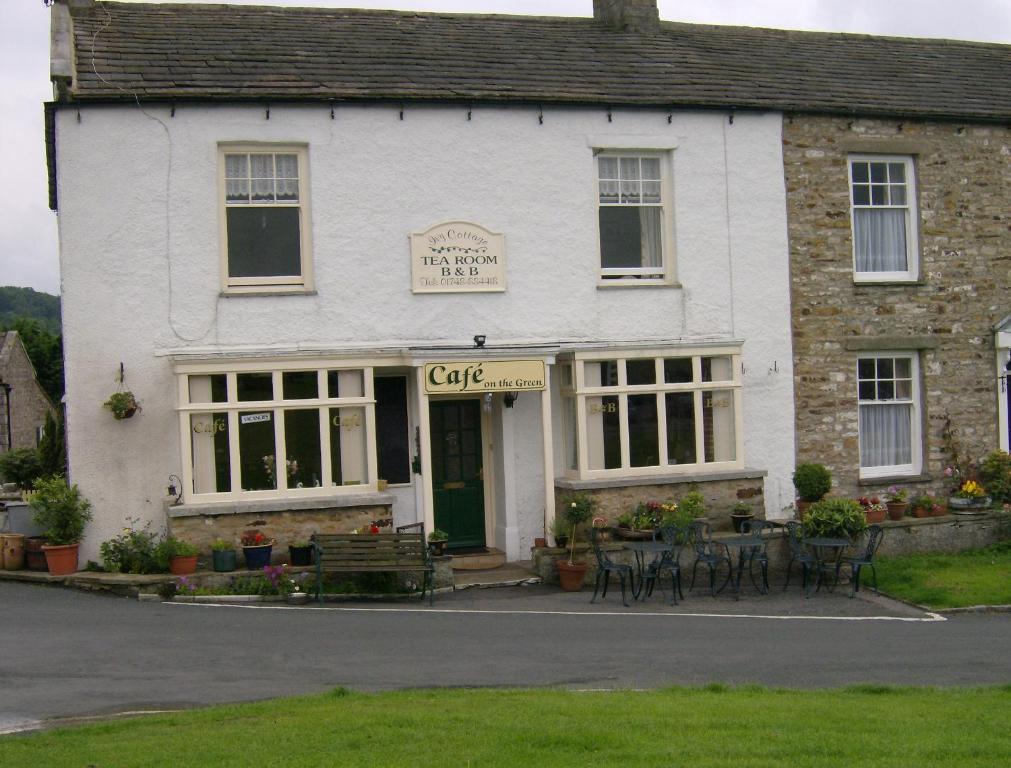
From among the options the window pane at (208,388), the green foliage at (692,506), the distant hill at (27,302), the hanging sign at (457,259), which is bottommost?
the green foliage at (692,506)

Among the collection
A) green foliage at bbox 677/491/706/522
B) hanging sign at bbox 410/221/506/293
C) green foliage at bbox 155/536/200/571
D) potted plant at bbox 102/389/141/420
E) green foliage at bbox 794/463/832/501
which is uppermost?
hanging sign at bbox 410/221/506/293

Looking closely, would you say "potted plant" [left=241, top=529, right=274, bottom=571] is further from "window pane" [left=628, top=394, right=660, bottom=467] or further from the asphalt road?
"window pane" [left=628, top=394, right=660, bottom=467]

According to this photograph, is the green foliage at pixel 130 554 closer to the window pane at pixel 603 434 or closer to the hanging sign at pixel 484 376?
the hanging sign at pixel 484 376

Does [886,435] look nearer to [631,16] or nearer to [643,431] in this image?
[643,431]

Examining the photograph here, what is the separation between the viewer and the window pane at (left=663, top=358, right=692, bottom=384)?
664 inches

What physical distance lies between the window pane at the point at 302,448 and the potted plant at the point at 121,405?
1948 mm

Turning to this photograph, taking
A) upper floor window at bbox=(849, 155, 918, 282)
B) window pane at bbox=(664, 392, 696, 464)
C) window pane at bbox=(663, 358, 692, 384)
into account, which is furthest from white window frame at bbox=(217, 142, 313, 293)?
upper floor window at bbox=(849, 155, 918, 282)

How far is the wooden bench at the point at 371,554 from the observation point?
45.8 ft

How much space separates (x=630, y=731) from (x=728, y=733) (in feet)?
2.03

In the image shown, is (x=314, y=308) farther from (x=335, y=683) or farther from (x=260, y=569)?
(x=335, y=683)

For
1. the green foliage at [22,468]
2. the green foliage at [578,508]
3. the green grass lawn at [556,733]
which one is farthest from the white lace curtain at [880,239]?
the green foliage at [22,468]

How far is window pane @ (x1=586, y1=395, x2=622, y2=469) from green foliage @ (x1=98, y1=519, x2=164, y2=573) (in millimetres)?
5993

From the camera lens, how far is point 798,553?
15.4 meters

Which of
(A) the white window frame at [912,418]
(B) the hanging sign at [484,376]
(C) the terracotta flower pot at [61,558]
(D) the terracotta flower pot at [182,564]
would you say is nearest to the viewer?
(D) the terracotta flower pot at [182,564]
